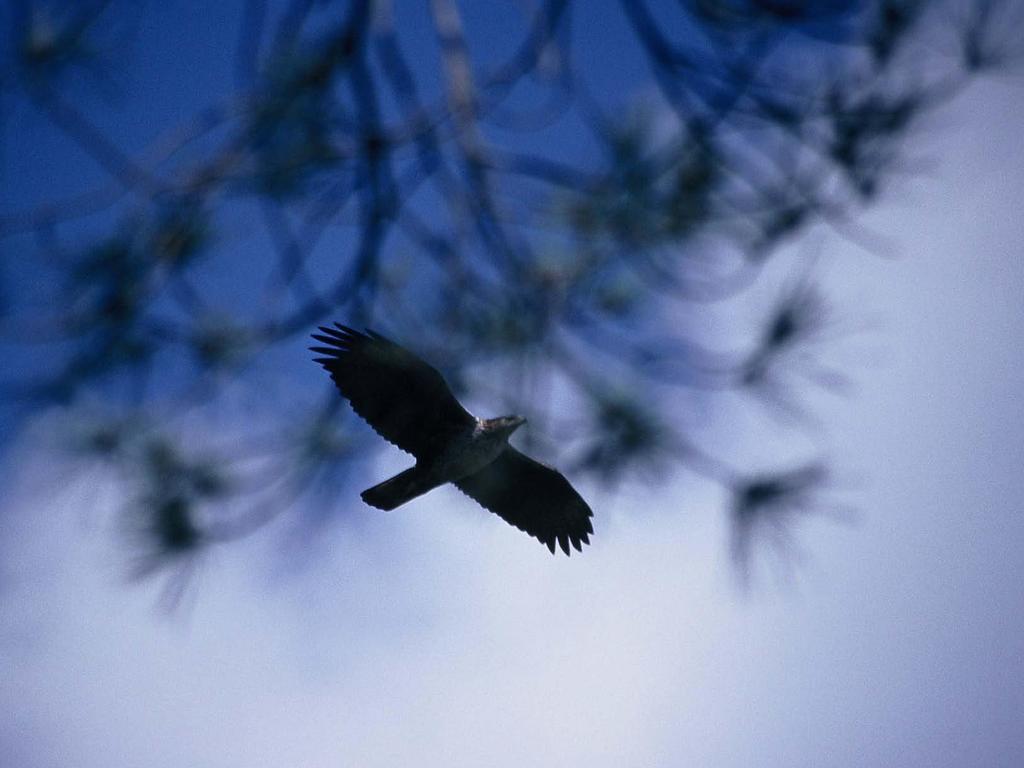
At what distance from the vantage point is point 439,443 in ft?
3.51

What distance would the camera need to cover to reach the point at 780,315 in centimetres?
139

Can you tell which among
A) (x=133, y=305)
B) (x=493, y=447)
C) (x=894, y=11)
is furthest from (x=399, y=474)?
(x=894, y=11)

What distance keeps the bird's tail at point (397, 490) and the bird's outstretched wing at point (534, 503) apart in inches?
7.6

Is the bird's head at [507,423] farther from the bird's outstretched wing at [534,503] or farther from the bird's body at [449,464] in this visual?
the bird's outstretched wing at [534,503]

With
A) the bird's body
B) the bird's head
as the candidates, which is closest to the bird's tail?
the bird's body

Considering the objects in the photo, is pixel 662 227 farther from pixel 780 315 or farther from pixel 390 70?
pixel 390 70

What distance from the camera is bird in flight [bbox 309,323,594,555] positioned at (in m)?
1.05

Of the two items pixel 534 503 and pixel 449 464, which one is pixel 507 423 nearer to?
pixel 449 464

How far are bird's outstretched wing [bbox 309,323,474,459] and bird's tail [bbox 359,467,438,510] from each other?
5cm

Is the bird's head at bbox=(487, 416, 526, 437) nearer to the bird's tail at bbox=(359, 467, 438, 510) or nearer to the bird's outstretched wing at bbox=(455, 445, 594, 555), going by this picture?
the bird's tail at bbox=(359, 467, 438, 510)

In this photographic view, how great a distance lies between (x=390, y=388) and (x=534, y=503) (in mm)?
295

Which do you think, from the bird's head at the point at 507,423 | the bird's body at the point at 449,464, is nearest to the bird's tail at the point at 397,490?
the bird's body at the point at 449,464

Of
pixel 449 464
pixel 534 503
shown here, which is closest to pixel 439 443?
pixel 449 464

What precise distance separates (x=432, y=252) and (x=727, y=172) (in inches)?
21.0
